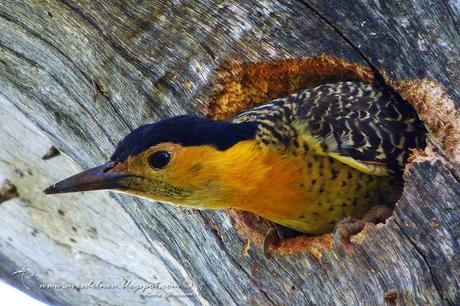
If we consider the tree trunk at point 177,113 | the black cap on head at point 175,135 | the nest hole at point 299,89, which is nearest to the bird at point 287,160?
the black cap on head at point 175,135

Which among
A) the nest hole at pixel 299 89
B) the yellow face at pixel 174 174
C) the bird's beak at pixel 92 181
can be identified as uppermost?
the nest hole at pixel 299 89

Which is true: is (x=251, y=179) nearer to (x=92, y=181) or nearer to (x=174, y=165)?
(x=174, y=165)

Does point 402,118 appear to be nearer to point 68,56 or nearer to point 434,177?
point 434,177

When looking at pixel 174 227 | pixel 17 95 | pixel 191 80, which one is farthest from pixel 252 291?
pixel 17 95

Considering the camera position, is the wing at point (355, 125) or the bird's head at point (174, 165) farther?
the wing at point (355, 125)

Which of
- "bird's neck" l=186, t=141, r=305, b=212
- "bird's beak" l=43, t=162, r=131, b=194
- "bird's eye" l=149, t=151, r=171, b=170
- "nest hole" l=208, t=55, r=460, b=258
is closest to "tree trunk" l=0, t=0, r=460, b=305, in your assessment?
"nest hole" l=208, t=55, r=460, b=258

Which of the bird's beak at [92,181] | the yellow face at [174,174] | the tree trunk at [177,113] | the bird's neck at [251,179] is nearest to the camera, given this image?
the tree trunk at [177,113]

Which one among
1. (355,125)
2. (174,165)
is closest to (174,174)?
(174,165)

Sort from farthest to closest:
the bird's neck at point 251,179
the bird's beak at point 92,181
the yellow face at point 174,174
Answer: the bird's neck at point 251,179 → the yellow face at point 174,174 → the bird's beak at point 92,181

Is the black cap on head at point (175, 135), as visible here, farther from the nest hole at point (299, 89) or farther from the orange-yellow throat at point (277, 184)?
the nest hole at point (299, 89)
